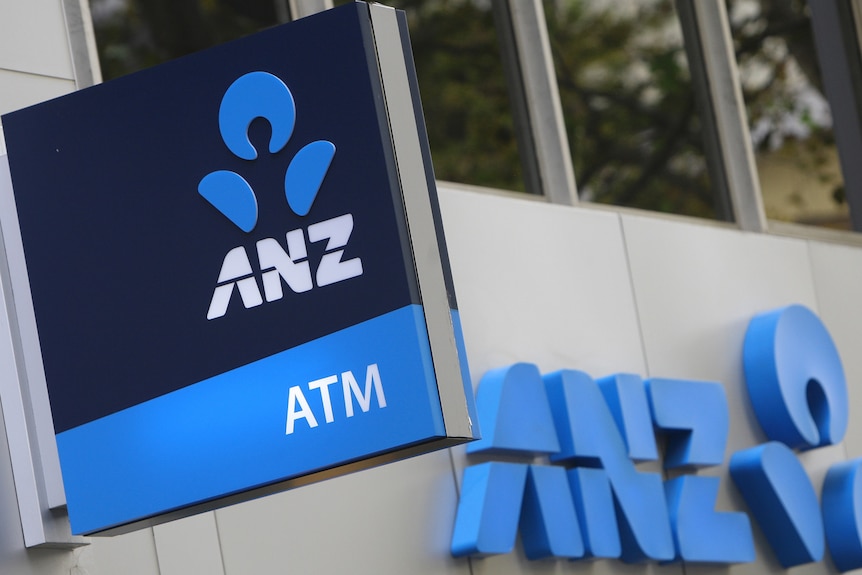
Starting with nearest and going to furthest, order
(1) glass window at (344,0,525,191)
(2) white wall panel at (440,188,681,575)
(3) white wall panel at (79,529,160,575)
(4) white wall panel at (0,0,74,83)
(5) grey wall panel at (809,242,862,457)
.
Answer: (3) white wall panel at (79,529,160,575)
(4) white wall panel at (0,0,74,83)
(2) white wall panel at (440,188,681,575)
(1) glass window at (344,0,525,191)
(5) grey wall panel at (809,242,862,457)

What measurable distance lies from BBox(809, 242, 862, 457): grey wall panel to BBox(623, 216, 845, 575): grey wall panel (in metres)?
0.33

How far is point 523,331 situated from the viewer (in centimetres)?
628

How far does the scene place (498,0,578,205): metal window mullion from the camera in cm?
691

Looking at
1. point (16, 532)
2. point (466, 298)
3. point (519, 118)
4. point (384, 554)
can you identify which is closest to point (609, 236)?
point (519, 118)

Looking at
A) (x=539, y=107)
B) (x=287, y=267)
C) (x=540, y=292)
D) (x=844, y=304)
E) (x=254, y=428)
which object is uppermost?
(x=539, y=107)

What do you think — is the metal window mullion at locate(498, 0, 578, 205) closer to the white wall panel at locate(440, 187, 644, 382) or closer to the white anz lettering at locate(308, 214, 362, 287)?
the white wall panel at locate(440, 187, 644, 382)

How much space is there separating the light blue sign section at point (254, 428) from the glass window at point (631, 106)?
3971mm

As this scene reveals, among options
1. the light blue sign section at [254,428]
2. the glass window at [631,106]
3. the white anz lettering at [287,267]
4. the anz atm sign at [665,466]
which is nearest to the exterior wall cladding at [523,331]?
the anz atm sign at [665,466]

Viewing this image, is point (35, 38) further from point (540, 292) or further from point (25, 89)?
point (540, 292)

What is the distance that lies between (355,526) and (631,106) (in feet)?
10.1

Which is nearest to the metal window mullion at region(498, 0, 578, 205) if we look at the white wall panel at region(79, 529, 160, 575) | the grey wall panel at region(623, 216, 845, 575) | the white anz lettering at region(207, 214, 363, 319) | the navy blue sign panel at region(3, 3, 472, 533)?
the grey wall panel at region(623, 216, 845, 575)

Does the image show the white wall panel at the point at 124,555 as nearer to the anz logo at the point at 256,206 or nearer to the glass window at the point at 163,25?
the anz logo at the point at 256,206

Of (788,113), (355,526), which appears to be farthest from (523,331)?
(788,113)

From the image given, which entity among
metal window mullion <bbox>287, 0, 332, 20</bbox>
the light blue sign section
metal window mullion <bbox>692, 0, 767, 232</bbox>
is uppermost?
metal window mullion <bbox>287, 0, 332, 20</bbox>
